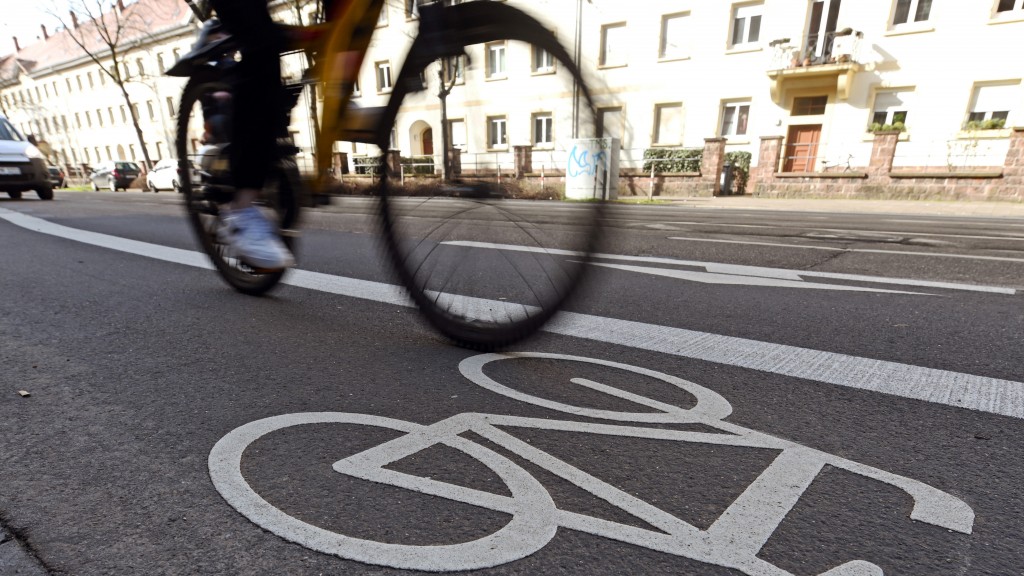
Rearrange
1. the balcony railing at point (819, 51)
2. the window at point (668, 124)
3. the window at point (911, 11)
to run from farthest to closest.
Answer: the window at point (668, 124), the balcony railing at point (819, 51), the window at point (911, 11)

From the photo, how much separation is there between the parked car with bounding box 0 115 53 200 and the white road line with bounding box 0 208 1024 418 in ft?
44.0

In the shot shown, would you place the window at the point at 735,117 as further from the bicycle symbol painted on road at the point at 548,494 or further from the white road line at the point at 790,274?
the bicycle symbol painted on road at the point at 548,494

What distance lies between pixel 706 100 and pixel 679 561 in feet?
75.8

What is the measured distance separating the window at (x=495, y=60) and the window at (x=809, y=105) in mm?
21917

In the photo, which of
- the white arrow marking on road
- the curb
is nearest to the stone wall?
the white arrow marking on road

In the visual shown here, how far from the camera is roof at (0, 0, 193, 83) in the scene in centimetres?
3850

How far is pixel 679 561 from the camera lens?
1.09 m

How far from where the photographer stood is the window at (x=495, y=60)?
6.88 feet

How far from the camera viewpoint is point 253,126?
8.35ft

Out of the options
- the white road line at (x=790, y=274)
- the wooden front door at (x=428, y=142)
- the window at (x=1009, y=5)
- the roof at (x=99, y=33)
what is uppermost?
the roof at (x=99, y=33)

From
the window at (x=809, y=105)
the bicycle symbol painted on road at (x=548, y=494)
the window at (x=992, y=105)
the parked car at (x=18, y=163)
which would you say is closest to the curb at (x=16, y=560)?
the bicycle symbol painted on road at (x=548, y=494)

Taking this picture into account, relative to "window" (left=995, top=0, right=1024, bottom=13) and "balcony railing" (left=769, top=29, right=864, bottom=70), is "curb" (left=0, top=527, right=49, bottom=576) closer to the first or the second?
"balcony railing" (left=769, top=29, right=864, bottom=70)

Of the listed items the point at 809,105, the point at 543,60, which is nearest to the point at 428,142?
the point at 543,60

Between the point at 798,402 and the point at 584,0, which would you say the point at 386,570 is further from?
the point at 584,0
